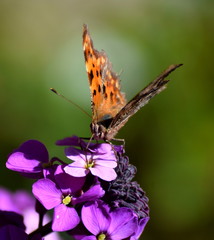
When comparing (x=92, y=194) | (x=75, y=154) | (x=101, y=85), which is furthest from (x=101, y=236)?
(x=101, y=85)

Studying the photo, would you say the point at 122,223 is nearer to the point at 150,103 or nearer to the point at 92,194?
the point at 92,194

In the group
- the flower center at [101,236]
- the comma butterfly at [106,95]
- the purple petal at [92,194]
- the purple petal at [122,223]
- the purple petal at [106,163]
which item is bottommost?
the flower center at [101,236]

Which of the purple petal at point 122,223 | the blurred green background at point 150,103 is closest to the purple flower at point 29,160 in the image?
the purple petal at point 122,223

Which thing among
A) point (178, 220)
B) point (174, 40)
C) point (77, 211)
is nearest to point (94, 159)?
point (77, 211)

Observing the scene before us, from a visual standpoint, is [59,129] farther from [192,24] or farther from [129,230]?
[129,230]

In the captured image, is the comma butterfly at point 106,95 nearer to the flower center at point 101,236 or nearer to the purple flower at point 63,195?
the purple flower at point 63,195
